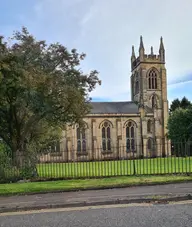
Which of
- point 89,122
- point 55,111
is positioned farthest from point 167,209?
point 89,122

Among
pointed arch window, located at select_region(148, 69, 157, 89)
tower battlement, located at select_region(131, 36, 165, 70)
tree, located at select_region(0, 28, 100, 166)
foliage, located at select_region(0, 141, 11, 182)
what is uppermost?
tower battlement, located at select_region(131, 36, 165, 70)

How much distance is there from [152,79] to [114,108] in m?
10.6

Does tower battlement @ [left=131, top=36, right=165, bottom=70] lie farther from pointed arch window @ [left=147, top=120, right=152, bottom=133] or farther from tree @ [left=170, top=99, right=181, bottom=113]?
tree @ [left=170, top=99, right=181, bottom=113]

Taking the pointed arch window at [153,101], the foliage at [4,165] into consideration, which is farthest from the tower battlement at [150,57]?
the foliage at [4,165]

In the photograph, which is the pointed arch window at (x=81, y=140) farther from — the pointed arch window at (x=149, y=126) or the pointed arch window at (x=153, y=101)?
the pointed arch window at (x=153, y=101)

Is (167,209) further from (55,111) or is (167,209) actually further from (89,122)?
(89,122)

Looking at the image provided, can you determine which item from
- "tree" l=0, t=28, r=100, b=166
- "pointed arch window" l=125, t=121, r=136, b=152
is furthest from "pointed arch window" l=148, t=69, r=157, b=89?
"tree" l=0, t=28, r=100, b=166

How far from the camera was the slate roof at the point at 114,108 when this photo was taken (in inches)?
2306

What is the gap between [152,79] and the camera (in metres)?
63.5

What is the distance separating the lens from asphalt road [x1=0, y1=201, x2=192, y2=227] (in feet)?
20.5

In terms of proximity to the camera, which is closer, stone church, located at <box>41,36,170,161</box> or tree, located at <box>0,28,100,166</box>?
tree, located at <box>0,28,100,166</box>

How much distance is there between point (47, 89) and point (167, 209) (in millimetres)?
12023

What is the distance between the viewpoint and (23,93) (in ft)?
56.4

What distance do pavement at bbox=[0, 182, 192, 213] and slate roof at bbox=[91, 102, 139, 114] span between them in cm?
4739
